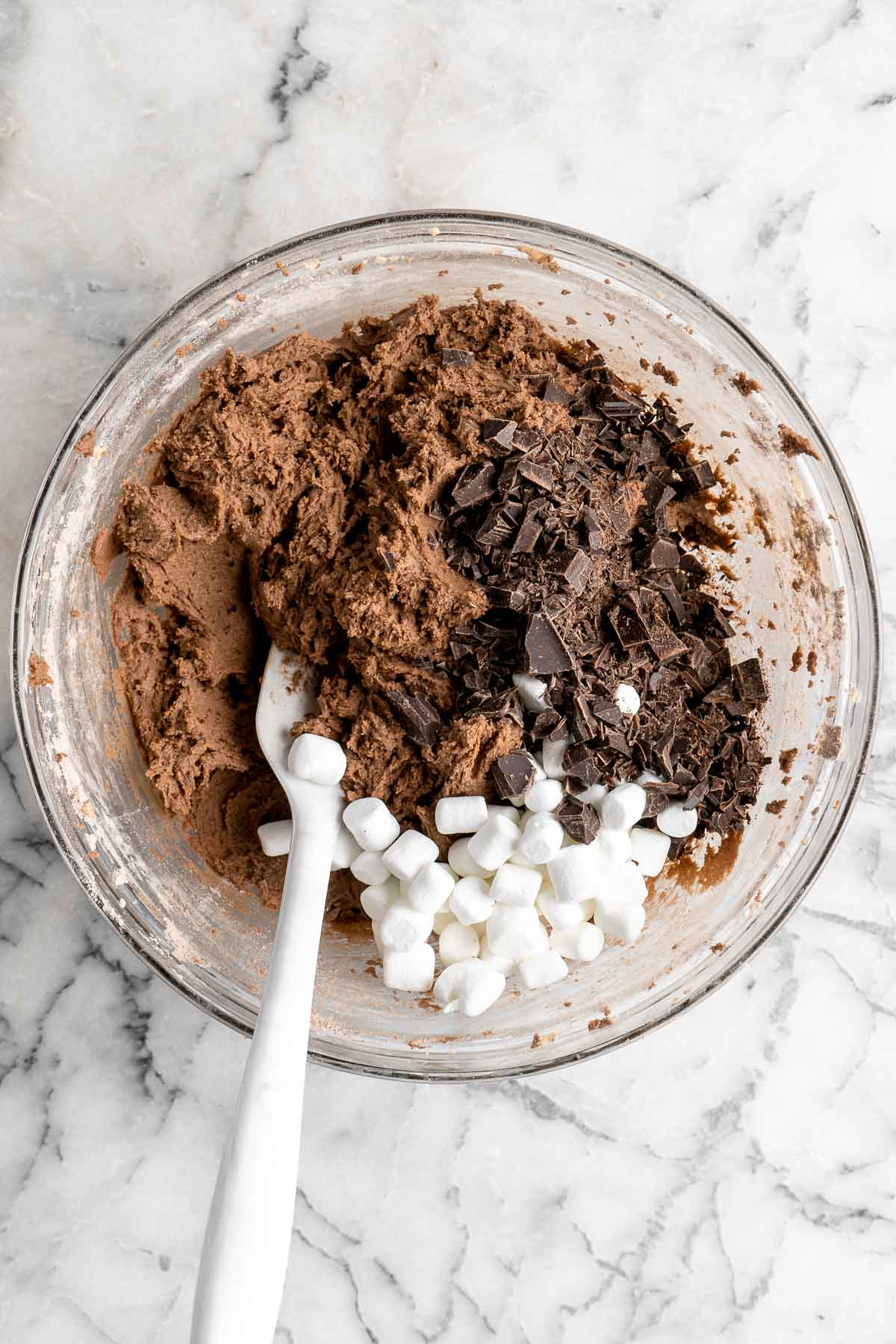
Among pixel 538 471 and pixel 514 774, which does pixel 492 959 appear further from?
pixel 538 471

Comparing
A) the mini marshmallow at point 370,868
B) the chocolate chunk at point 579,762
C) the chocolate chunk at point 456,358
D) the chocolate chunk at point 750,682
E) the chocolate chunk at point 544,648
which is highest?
the chocolate chunk at point 456,358

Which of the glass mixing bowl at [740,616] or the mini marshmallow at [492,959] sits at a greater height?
the glass mixing bowl at [740,616]

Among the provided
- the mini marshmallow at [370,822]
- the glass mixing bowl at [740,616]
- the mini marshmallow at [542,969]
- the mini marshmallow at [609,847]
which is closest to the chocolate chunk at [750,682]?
the glass mixing bowl at [740,616]

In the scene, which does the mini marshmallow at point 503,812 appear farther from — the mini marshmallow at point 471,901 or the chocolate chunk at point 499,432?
the chocolate chunk at point 499,432

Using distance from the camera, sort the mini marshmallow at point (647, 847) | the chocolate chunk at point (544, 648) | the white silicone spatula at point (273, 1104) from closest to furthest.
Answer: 1. the white silicone spatula at point (273, 1104)
2. the chocolate chunk at point (544, 648)
3. the mini marshmallow at point (647, 847)

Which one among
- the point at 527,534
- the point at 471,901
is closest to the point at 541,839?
the point at 471,901

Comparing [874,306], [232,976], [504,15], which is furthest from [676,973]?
[504,15]

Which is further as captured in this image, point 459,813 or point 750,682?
point 750,682
